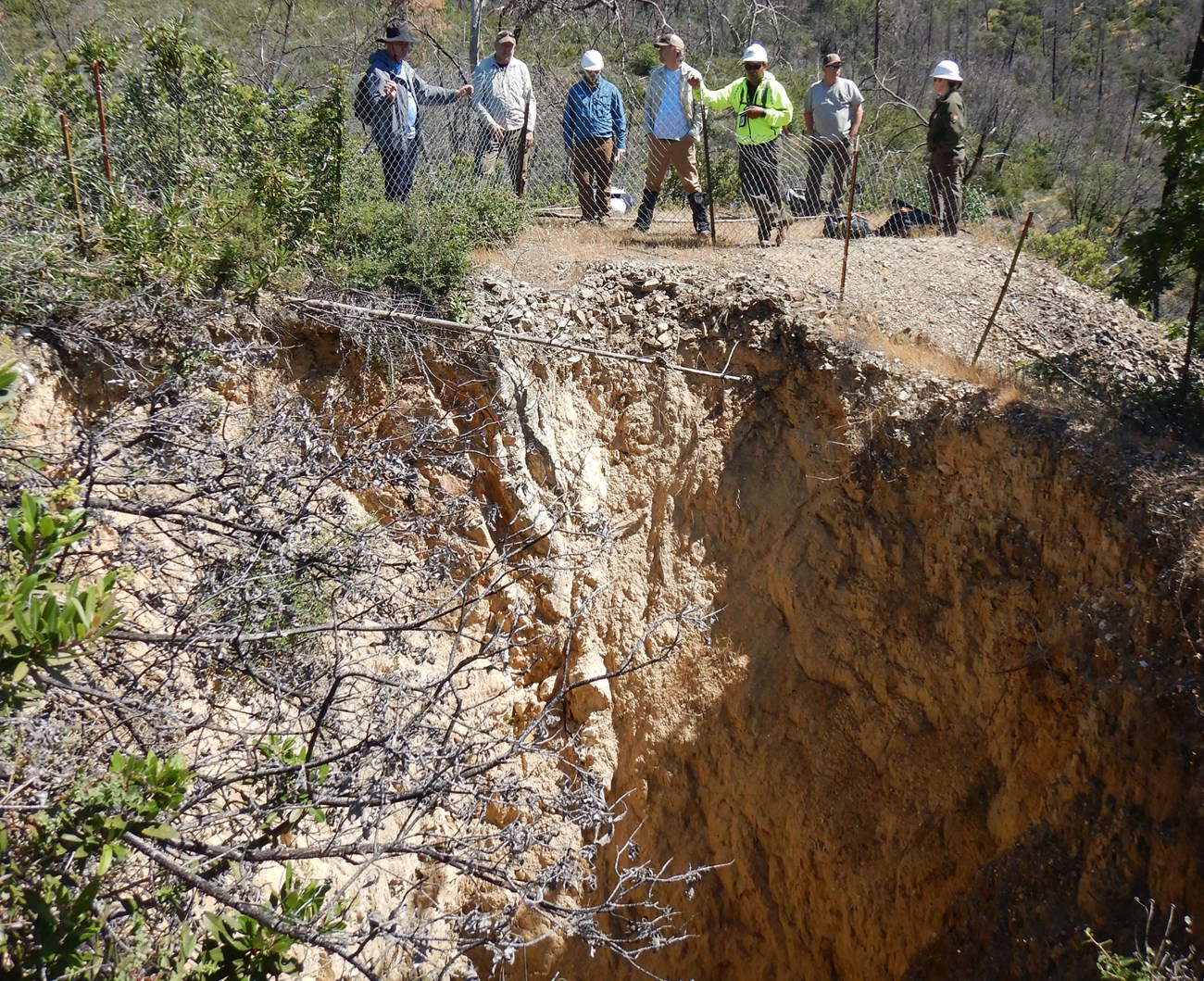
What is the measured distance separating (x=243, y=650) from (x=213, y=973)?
57.1 inches

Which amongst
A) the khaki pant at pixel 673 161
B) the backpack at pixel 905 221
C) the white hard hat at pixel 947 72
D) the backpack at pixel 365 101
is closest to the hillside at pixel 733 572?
the khaki pant at pixel 673 161

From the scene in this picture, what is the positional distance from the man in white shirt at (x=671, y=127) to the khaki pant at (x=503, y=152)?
3.67ft

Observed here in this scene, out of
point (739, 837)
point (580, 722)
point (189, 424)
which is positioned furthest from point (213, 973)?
point (739, 837)

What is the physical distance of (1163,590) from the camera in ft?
18.7

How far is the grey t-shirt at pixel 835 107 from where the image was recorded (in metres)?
9.23

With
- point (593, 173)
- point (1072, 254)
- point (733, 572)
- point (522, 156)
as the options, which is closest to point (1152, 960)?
point (733, 572)

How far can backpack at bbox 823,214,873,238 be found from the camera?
9086 mm

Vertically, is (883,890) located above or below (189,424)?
below

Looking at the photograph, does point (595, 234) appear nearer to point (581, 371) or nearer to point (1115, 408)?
point (581, 371)

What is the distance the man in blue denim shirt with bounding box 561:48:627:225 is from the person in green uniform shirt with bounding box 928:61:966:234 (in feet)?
9.37

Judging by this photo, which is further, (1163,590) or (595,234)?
(595,234)

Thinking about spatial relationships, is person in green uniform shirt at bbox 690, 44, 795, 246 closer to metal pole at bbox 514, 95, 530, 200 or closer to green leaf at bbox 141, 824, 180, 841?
metal pole at bbox 514, 95, 530, 200

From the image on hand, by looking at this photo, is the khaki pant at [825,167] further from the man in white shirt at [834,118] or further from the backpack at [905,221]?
the backpack at [905,221]

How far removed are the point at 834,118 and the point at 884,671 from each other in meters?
5.26
